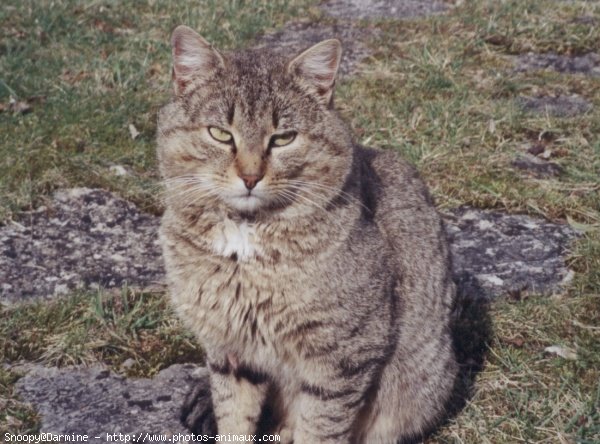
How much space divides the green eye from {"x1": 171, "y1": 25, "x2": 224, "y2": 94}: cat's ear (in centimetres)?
25

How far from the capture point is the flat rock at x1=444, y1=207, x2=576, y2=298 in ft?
13.2

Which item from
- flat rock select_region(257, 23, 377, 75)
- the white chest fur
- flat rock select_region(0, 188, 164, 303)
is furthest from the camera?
flat rock select_region(257, 23, 377, 75)

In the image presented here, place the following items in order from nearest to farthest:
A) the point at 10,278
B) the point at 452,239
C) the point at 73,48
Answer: the point at 10,278
the point at 452,239
the point at 73,48

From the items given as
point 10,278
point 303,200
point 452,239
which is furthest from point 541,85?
point 10,278

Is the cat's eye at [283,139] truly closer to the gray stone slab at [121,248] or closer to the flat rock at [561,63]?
the gray stone slab at [121,248]

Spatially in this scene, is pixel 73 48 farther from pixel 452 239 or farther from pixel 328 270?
pixel 328 270

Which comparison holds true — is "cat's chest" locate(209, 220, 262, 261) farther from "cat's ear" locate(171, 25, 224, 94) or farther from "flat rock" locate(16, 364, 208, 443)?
"flat rock" locate(16, 364, 208, 443)

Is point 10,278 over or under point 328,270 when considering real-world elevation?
under

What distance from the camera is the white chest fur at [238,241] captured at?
9.33ft

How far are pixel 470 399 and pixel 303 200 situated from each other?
123cm

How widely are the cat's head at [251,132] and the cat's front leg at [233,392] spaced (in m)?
0.66

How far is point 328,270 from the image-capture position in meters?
2.89

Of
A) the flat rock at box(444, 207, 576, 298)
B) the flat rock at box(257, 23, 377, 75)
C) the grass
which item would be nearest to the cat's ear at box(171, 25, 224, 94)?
the grass

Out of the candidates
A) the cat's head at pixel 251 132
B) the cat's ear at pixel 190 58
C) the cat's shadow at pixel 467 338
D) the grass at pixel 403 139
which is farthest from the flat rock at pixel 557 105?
the cat's ear at pixel 190 58
